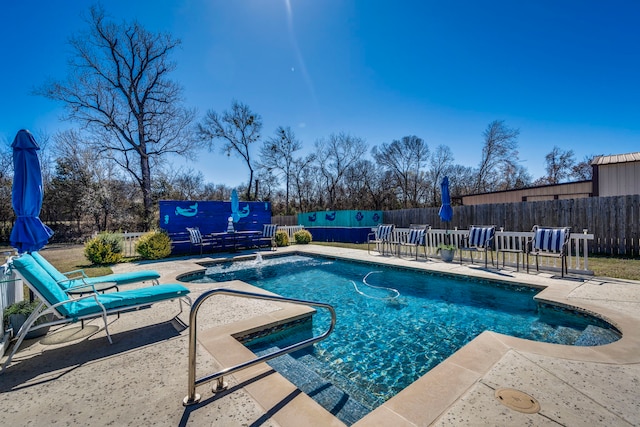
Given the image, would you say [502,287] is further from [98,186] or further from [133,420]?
[98,186]

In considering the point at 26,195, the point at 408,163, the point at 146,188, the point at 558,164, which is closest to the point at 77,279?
the point at 26,195

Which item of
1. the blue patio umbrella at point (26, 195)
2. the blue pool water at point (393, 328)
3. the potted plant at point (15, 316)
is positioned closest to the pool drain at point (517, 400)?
the blue pool water at point (393, 328)

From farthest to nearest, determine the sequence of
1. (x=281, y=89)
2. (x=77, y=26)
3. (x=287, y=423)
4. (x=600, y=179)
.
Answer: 1. (x=77, y=26)
2. (x=281, y=89)
3. (x=600, y=179)
4. (x=287, y=423)

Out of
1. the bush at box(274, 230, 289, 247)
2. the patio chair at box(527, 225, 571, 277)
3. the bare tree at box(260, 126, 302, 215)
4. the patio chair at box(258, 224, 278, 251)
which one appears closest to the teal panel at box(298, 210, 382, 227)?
the bush at box(274, 230, 289, 247)

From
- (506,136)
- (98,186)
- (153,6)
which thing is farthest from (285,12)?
(506,136)

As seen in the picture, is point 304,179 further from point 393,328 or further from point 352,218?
point 393,328

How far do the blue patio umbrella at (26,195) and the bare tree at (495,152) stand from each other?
2843cm

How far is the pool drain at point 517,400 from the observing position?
5.83 feet

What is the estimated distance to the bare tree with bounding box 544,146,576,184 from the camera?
22766mm

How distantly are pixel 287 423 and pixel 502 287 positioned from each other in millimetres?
5427

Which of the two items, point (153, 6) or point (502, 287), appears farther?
point (153, 6)

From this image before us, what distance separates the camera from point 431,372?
2246mm

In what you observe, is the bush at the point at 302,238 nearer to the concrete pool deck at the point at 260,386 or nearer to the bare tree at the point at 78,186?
the concrete pool deck at the point at 260,386

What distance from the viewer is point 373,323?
409cm
